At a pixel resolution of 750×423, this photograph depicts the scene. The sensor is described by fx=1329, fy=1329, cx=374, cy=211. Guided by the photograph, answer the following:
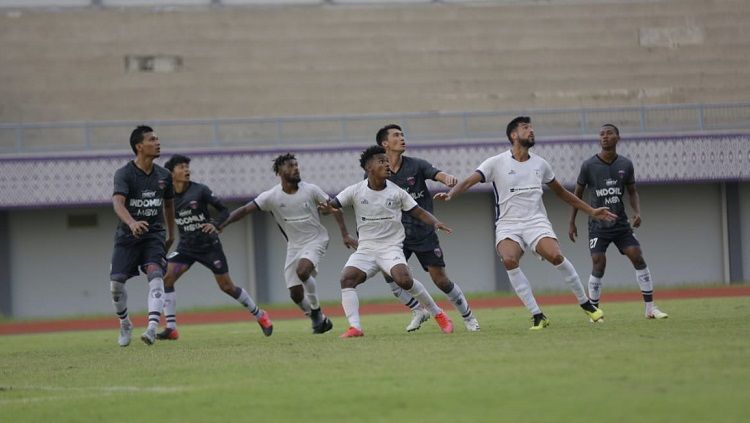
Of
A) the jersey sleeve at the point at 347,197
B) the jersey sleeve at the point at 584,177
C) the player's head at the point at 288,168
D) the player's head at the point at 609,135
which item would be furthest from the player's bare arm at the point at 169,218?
the player's head at the point at 609,135

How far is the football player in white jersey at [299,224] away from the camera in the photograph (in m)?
15.8

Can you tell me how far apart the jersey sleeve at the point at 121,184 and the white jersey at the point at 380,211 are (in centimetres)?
235

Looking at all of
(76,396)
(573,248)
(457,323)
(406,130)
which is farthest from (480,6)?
(76,396)

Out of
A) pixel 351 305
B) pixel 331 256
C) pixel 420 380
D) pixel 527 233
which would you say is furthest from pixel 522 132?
pixel 331 256

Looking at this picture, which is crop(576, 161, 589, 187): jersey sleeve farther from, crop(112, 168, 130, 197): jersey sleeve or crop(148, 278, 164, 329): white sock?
crop(112, 168, 130, 197): jersey sleeve

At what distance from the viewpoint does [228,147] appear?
32.6 m

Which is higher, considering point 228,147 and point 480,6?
point 480,6

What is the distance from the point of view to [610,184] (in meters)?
15.8

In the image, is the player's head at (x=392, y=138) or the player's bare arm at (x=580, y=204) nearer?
the player's bare arm at (x=580, y=204)

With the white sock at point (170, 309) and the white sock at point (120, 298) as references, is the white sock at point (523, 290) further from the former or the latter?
the white sock at point (170, 309)

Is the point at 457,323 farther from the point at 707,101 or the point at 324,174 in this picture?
the point at 707,101

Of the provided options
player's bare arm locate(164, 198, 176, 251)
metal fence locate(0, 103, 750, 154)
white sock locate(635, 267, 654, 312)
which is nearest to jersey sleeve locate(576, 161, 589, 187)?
white sock locate(635, 267, 654, 312)

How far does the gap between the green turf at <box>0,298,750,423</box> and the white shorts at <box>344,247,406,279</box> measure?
2.46 feet

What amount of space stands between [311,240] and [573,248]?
59.7 feet
